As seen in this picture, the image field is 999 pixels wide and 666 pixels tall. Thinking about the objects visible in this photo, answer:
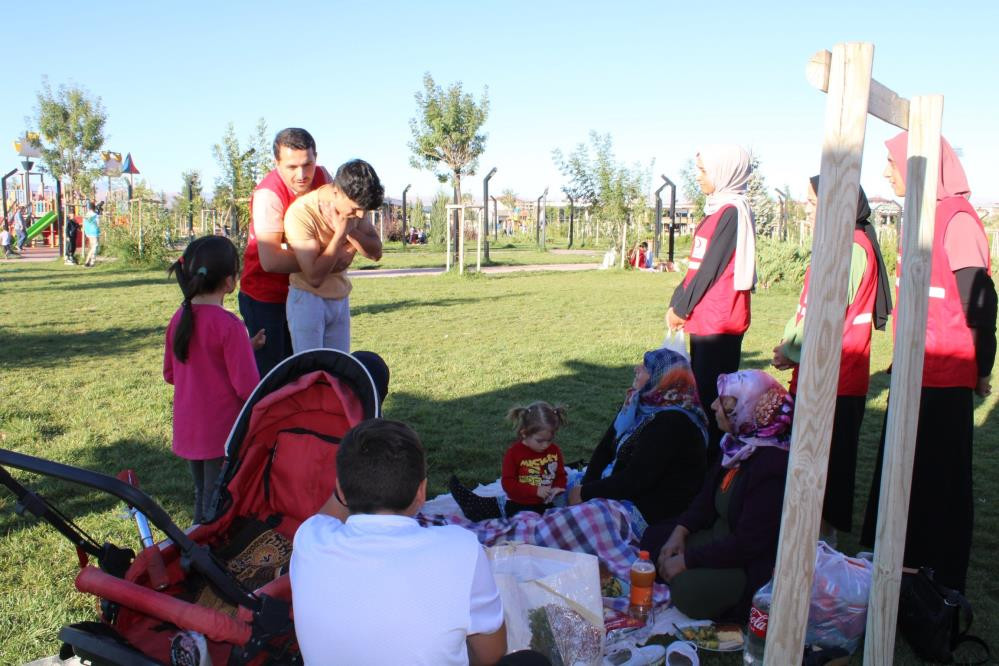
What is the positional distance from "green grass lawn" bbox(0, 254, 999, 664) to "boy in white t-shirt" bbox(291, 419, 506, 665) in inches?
73.7

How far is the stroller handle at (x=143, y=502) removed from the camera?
2.08 m

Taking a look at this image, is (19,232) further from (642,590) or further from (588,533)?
(642,590)

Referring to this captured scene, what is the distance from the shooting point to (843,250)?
2230mm

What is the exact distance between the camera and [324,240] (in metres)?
4.16

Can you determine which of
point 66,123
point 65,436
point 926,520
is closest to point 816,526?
point 926,520

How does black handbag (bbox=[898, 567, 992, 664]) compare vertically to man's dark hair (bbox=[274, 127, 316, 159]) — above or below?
below

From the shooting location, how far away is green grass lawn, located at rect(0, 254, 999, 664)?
153 inches

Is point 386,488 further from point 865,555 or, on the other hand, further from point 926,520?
point 926,520

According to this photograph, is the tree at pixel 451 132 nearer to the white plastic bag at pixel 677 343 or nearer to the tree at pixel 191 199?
the tree at pixel 191 199

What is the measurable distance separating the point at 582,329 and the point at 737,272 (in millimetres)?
6884

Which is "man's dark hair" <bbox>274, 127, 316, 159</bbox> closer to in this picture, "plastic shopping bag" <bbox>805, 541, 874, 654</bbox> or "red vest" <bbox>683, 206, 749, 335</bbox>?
"red vest" <bbox>683, 206, 749, 335</bbox>

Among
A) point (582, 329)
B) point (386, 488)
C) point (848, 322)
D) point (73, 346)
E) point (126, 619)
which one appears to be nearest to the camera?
point (386, 488)

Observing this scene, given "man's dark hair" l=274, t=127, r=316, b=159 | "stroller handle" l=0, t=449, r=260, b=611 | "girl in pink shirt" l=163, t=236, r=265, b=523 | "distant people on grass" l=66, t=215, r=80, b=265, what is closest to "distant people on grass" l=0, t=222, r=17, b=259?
"distant people on grass" l=66, t=215, r=80, b=265

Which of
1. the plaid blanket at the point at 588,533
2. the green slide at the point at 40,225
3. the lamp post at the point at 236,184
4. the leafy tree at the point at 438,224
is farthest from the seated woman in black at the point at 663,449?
the green slide at the point at 40,225
